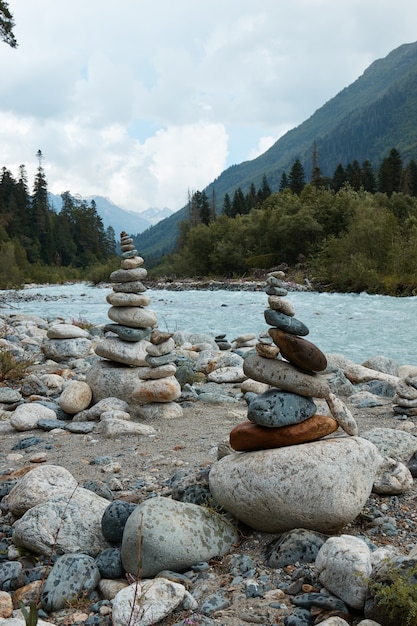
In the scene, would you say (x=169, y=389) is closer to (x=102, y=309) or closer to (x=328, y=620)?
(x=328, y=620)

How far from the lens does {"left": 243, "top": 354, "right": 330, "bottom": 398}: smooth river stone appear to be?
14.2 ft

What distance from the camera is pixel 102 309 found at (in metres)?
26.6

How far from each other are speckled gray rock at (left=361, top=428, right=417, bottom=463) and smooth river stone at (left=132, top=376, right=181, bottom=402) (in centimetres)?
283

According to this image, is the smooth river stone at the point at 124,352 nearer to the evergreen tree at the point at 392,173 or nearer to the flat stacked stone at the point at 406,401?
the flat stacked stone at the point at 406,401

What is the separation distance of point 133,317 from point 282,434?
14.7 ft

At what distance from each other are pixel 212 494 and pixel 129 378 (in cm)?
380

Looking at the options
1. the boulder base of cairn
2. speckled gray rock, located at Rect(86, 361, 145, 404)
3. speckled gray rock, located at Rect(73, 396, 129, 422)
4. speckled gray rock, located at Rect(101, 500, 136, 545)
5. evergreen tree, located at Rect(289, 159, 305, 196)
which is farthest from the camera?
evergreen tree, located at Rect(289, 159, 305, 196)

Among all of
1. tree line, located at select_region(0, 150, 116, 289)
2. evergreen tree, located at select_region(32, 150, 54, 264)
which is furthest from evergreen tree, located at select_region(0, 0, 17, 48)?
evergreen tree, located at select_region(32, 150, 54, 264)

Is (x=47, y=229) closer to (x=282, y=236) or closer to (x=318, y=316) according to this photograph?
(x=282, y=236)

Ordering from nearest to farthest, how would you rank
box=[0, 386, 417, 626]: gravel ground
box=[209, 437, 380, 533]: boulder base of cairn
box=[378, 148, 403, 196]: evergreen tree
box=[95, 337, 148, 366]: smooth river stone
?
box=[0, 386, 417, 626]: gravel ground → box=[209, 437, 380, 533]: boulder base of cairn → box=[95, 337, 148, 366]: smooth river stone → box=[378, 148, 403, 196]: evergreen tree

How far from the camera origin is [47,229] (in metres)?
82.9

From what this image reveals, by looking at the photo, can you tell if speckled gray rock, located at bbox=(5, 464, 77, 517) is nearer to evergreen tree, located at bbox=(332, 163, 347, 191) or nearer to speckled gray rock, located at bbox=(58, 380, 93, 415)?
speckled gray rock, located at bbox=(58, 380, 93, 415)

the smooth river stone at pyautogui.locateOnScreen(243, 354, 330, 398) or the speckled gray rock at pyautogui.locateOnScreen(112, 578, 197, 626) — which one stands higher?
the smooth river stone at pyautogui.locateOnScreen(243, 354, 330, 398)

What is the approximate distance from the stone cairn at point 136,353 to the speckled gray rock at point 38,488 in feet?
Result: 8.86
